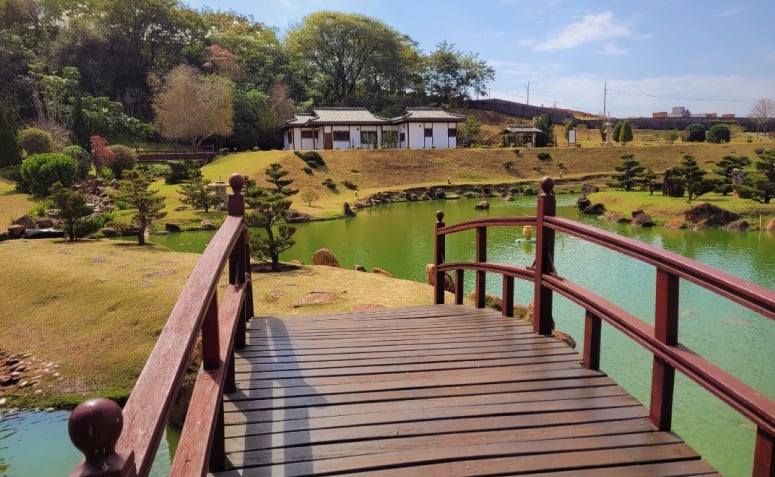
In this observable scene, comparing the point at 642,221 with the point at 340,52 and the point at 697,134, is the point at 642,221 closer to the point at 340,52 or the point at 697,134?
the point at 697,134

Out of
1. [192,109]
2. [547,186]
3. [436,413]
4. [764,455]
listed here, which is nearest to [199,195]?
[192,109]

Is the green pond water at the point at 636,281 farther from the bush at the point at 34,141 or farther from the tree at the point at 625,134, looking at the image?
the tree at the point at 625,134

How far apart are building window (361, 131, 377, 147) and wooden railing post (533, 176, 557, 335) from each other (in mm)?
37616

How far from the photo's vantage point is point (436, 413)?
8.17 ft

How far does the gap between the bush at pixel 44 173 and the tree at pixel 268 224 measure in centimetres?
1213

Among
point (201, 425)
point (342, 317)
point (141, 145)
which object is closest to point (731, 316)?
point (342, 317)

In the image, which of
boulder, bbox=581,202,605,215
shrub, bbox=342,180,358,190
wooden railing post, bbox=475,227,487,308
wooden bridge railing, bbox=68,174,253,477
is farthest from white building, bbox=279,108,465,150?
wooden bridge railing, bbox=68,174,253,477

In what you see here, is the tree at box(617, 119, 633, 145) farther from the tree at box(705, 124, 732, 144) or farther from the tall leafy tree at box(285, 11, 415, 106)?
the tall leafy tree at box(285, 11, 415, 106)

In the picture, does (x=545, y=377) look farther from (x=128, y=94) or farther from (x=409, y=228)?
(x=128, y=94)

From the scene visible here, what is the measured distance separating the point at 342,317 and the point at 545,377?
228 cm

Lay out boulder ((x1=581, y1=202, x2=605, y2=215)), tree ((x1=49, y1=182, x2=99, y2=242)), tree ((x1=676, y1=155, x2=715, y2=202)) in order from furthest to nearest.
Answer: boulder ((x1=581, y1=202, x2=605, y2=215)), tree ((x1=676, y1=155, x2=715, y2=202)), tree ((x1=49, y1=182, x2=99, y2=242))

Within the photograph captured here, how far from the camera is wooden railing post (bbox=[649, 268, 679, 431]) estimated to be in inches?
87.0

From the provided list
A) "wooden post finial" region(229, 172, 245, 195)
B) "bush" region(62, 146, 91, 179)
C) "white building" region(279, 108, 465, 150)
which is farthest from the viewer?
"white building" region(279, 108, 465, 150)

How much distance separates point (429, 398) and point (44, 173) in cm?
2170
